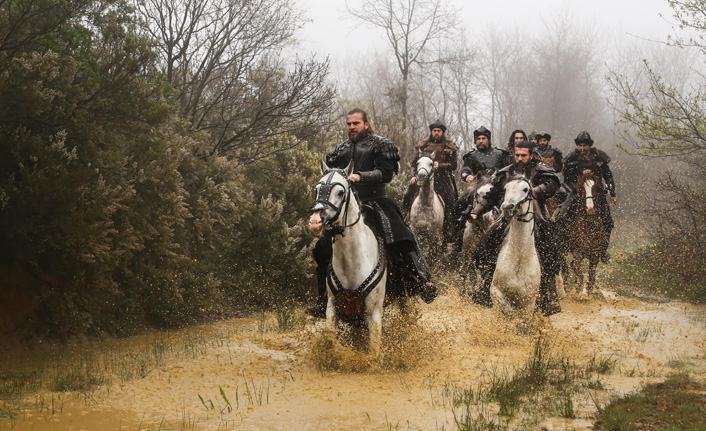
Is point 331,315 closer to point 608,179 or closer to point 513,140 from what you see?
point 513,140

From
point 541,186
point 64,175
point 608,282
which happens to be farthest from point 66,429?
point 608,282

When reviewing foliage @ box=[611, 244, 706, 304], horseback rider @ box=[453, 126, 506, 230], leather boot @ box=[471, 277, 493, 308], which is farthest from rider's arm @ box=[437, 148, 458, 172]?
leather boot @ box=[471, 277, 493, 308]

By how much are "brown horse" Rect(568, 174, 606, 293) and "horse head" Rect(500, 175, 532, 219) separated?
200 inches

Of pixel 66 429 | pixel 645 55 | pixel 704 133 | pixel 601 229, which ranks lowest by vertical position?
pixel 66 429

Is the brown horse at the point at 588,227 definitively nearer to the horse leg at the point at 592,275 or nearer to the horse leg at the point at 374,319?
the horse leg at the point at 592,275

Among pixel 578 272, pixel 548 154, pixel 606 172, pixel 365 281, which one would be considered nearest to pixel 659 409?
pixel 365 281

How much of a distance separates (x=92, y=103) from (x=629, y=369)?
25.9ft

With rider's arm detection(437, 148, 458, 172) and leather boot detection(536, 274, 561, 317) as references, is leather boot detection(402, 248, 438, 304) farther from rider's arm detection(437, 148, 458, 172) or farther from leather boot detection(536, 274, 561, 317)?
rider's arm detection(437, 148, 458, 172)

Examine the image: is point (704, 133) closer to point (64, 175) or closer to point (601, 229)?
point (601, 229)

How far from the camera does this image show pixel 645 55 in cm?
6334

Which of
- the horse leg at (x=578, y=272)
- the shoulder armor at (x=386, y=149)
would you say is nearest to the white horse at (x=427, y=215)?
the horse leg at (x=578, y=272)

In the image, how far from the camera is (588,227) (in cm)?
1438

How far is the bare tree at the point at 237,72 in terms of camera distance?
14.9m

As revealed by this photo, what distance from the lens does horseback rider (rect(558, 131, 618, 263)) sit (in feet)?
46.6
